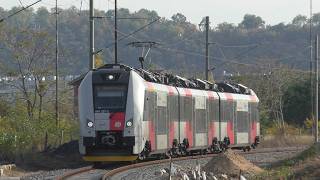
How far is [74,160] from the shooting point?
32.6m

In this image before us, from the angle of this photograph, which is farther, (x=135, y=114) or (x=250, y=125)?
(x=250, y=125)

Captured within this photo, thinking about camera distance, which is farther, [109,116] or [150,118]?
[150,118]

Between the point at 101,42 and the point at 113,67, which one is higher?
the point at 101,42

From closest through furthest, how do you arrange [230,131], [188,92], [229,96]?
[188,92] → [229,96] → [230,131]

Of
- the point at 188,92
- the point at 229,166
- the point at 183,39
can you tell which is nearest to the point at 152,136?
the point at 229,166

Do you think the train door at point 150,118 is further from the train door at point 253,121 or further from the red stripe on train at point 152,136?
the train door at point 253,121

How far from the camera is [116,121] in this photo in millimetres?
26891

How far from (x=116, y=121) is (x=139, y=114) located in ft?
2.82

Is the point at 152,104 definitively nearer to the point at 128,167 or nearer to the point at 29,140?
the point at 128,167

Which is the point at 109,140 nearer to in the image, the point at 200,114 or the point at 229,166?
the point at 229,166

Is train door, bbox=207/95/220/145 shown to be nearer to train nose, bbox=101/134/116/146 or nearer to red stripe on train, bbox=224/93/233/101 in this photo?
red stripe on train, bbox=224/93/233/101

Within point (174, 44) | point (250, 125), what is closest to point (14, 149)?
point (250, 125)

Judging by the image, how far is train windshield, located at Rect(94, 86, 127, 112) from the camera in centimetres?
2703

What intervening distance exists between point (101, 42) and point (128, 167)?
11451 centimetres
